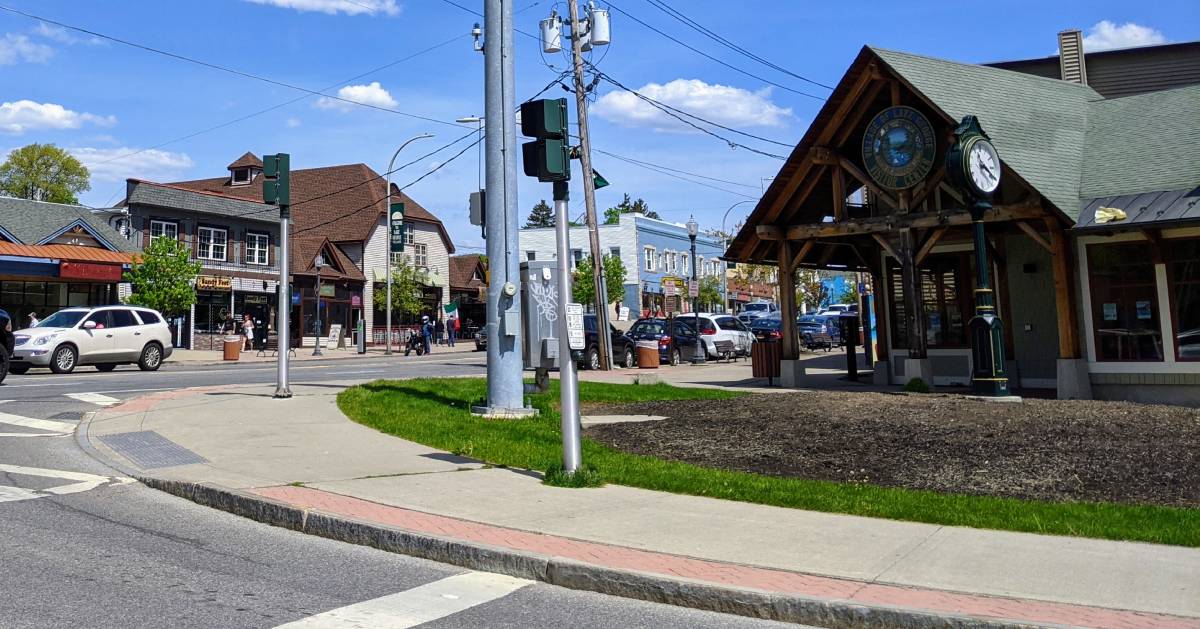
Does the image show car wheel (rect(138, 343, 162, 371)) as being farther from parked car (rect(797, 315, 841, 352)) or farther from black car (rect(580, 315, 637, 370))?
parked car (rect(797, 315, 841, 352))

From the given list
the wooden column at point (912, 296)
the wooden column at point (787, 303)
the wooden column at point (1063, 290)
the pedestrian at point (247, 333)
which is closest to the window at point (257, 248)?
the pedestrian at point (247, 333)

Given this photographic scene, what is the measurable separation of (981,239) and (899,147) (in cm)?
344

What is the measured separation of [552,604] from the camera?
5.10m

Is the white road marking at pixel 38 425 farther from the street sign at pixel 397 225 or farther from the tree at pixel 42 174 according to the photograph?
the tree at pixel 42 174

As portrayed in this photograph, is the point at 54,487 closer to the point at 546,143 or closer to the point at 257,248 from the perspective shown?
the point at 546,143

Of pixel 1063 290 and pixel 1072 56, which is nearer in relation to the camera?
pixel 1063 290

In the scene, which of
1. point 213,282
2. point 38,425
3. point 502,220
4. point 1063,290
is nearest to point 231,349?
point 213,282

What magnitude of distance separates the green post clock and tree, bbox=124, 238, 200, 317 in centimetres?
3144

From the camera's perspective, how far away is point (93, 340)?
79.6 feet

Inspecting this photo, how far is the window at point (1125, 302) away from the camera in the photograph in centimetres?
1495

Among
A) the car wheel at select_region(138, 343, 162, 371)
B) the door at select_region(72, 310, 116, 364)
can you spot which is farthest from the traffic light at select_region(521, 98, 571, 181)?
the car wheel at select_region(138, 343, 162, 371)

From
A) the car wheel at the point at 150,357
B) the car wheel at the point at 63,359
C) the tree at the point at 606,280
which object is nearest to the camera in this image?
the car wheel at the point at 63,359

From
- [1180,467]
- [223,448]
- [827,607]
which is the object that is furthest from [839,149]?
[827,607]

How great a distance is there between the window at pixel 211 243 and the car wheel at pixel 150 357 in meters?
19.6
